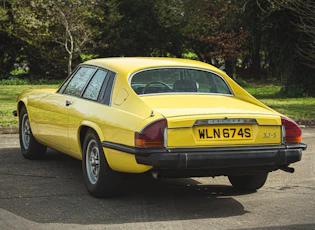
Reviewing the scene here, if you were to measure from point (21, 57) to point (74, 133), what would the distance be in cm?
2500

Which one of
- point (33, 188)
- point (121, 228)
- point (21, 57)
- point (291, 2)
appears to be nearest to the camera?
point (121, 228)

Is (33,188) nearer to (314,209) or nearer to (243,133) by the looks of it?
(243,133)

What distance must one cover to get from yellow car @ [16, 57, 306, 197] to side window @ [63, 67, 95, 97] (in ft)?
0.06

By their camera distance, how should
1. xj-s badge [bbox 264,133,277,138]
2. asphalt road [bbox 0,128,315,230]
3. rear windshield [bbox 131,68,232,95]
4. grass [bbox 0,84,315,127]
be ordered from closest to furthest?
asphalt road [bbox 0,128,315,230], xj-s badge [bbox 264,133,277,138], rear windshield [bbox 131,68,232,95], grass [bbox 0,84,315,127]

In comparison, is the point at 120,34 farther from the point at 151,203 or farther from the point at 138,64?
the point at 151,203

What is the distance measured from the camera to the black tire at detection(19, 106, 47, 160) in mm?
10016

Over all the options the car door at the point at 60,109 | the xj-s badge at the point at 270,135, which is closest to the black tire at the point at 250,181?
the xj-s badge at the point at 270,135

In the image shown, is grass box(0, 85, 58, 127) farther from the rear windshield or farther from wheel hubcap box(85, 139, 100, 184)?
the rear windshield

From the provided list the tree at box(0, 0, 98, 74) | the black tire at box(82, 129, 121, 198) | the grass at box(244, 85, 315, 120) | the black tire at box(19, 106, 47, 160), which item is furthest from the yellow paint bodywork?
the tree at box(0, 0, 98, 74)

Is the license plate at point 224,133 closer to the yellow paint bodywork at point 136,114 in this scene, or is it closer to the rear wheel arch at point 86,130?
the yellow paint bodywork at point 136,114

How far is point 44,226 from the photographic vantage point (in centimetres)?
637

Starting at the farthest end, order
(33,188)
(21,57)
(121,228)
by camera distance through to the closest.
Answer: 1. (21,57)
2. (33,188)
3. (121,228)

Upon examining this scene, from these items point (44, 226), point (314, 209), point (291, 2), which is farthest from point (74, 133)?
point (291, 2)

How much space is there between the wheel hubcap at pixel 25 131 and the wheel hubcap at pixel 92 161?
2.46 meters
